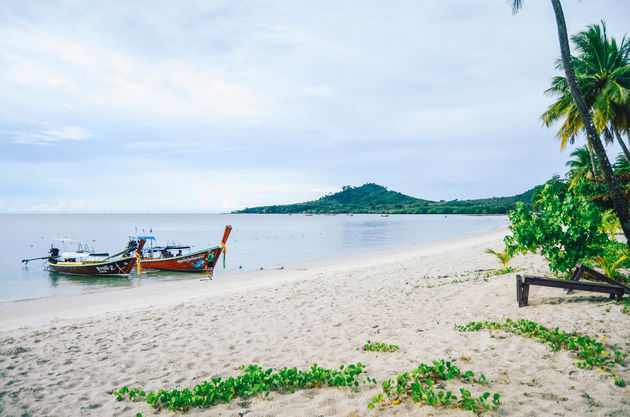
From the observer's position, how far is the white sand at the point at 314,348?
4.00 metres

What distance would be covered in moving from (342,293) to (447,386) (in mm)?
6655

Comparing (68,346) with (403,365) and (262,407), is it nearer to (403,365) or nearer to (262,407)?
(262,407)

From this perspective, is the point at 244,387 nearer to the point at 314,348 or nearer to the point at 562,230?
the point at 314,348

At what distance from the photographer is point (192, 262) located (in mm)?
22016

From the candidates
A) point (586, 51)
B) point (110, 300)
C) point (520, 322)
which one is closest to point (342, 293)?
point (520, 322)

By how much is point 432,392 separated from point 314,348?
2602 millimetres

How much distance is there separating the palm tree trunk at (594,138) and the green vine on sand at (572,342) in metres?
3.75

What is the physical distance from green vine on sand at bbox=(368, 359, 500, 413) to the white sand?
4.2 inches

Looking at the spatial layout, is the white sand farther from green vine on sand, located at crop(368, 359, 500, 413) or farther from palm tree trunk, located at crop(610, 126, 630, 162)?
palm tree trunk, located at crop(610, 126, 630, 162)

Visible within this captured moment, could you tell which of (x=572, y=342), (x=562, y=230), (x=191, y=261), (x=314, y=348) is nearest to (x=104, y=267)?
(x=191, y=261)

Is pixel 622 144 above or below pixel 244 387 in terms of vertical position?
above

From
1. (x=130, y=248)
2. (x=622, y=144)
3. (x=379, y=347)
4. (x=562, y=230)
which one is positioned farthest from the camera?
(x=130, y=248)

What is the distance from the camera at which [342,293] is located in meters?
10.7

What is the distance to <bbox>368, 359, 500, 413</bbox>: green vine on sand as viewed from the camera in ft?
11.9
